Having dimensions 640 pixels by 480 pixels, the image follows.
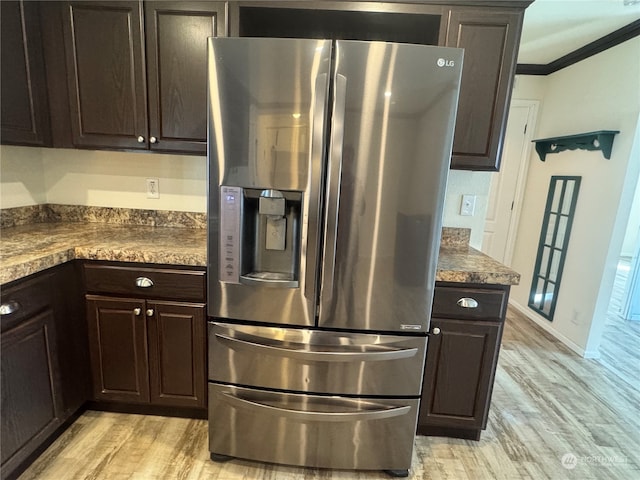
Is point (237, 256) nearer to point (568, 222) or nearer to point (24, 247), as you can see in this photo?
point (24, 247)

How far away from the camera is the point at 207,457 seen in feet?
5.42

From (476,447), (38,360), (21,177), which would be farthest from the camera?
(21,177)

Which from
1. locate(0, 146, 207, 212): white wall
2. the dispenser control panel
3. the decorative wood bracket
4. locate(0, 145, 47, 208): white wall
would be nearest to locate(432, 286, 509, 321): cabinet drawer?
the dispenser control panel

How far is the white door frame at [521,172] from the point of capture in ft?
11.6

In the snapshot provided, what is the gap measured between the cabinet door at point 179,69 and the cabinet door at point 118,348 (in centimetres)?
84

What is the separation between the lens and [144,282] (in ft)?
5.32

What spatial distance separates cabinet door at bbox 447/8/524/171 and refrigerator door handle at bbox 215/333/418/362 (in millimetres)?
957

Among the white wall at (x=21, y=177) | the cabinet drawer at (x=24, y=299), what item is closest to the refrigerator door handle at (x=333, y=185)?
the cabinet drawer at (x=24, y=299)

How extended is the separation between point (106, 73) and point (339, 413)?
197 cm

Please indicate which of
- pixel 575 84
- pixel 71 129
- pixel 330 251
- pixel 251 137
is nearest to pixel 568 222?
pixel 575 84

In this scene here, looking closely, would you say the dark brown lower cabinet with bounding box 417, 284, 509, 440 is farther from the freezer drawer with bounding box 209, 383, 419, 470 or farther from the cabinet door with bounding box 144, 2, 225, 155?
the cabinet door with bounding box 144, 2, 225, 155

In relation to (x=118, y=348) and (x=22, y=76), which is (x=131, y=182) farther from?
(x=118, y=348)

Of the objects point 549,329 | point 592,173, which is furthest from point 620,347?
point 592,173

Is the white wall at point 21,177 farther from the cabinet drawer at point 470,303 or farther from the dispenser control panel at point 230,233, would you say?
the cabinet drawer at point 470,303
